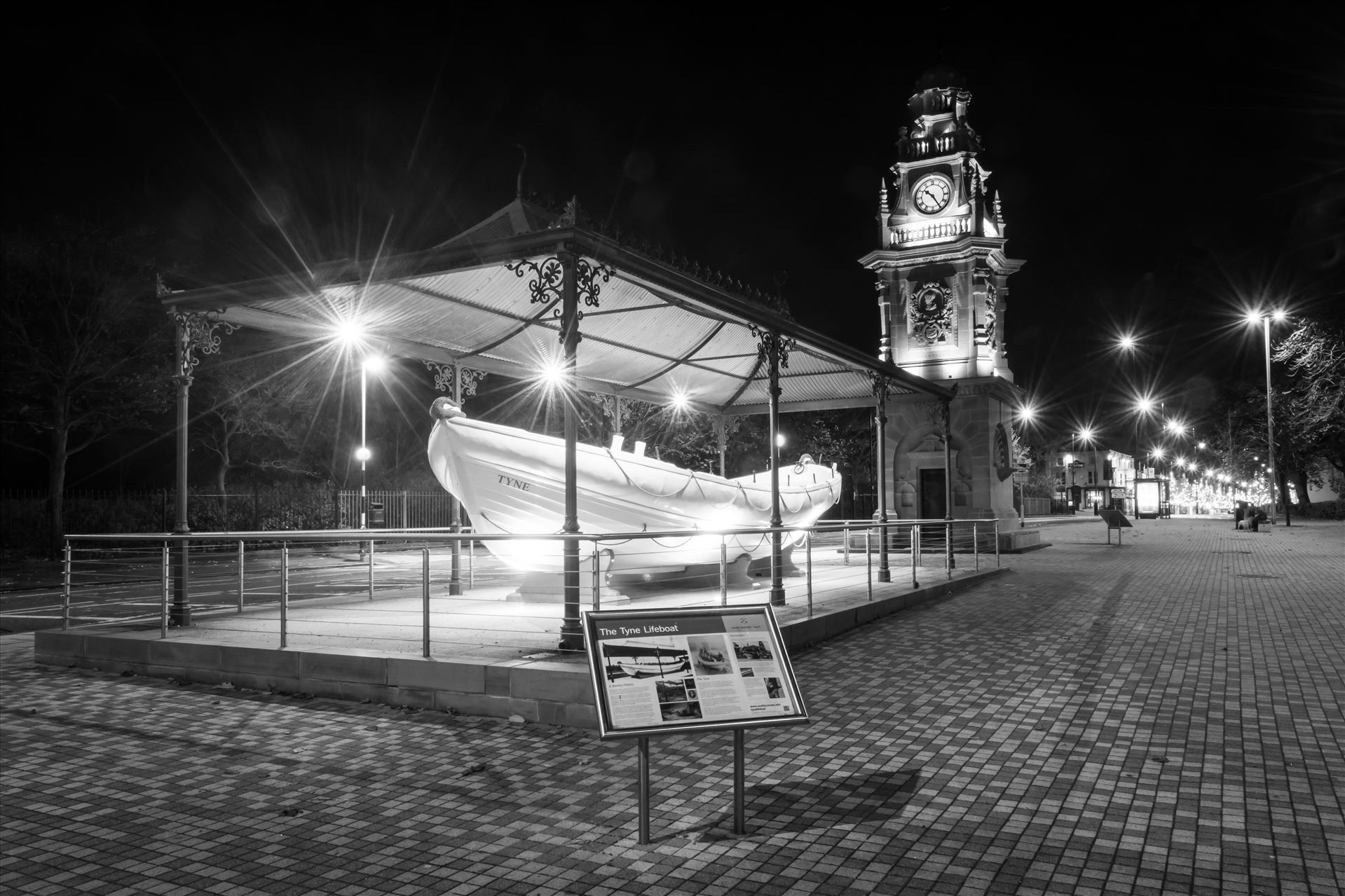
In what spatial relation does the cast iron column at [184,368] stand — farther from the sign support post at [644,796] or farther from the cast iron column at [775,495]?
the sign support post at [644,796]

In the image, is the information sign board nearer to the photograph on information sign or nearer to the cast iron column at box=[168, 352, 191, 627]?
the photograph on information sign

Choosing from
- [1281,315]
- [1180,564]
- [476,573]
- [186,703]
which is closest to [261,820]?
[186,703]

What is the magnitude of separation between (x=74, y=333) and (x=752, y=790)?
1066 inches

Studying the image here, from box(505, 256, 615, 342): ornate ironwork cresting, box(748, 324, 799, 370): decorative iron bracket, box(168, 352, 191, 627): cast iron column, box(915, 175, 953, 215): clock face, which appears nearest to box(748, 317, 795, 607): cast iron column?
box(748, 324, 799, 370): decorative iron bracket

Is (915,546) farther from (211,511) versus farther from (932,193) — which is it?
(211,511)

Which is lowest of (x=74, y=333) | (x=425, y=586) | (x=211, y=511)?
(x=425, y=586)

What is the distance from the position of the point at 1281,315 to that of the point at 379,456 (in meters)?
36.2

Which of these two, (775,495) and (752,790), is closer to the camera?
(752,790)

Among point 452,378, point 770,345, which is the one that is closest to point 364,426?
point 452,378

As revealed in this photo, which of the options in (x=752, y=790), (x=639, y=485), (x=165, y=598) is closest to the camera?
(x=752, y=790)

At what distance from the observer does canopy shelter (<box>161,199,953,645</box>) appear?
8219 millimetres

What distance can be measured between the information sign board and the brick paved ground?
2.13 ft

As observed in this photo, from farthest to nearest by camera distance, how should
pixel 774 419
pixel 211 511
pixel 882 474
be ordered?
pixel 211 511, pixel 882 474, pixel 774 419

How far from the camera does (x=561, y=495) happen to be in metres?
11.9
